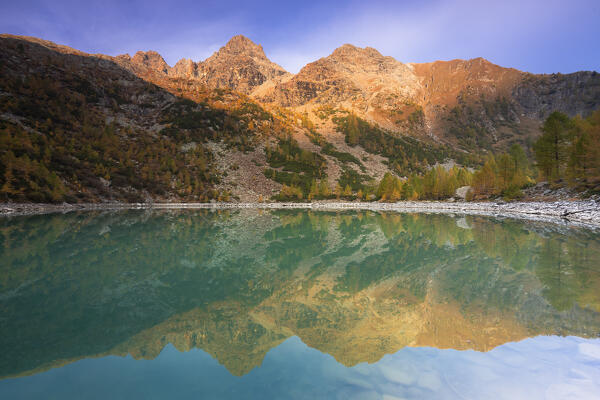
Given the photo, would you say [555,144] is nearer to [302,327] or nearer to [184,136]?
[302,327]

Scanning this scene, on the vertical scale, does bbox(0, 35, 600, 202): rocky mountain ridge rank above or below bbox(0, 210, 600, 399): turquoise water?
above

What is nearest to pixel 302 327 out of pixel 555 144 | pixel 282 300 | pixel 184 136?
pixel 282 300

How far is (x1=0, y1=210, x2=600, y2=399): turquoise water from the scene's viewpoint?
4.60m

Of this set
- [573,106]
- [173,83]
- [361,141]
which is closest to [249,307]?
[361,141]

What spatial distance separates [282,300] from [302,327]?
208 cm

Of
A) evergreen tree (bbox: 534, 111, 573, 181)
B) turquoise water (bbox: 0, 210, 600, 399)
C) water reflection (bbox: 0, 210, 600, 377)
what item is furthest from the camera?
evergreen tree (bbox: 534, 111, 573, 181)

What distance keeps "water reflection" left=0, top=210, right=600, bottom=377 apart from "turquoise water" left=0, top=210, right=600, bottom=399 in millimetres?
54

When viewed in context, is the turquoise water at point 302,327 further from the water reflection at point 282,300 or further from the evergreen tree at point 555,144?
the evergreen tree at point 555,144

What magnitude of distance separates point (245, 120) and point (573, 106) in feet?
713

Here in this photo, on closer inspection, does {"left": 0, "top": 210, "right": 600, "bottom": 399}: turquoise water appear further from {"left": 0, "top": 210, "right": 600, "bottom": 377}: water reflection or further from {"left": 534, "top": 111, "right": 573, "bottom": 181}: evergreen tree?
{"left": 534, "top": 111, "right": 573, "bottom": 181}: evergreen tree

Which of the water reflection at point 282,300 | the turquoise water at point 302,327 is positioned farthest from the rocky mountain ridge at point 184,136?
the turquoise water at point 302,327

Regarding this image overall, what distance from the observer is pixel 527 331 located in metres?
6.37

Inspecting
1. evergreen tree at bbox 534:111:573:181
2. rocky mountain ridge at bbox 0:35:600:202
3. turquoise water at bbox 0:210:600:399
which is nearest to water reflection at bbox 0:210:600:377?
turquoise water at bbox 0:210:600:399

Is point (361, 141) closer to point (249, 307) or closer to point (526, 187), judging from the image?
point (526, 187)
